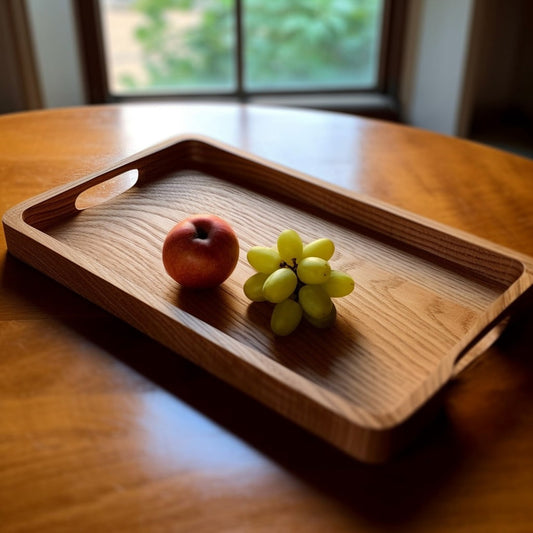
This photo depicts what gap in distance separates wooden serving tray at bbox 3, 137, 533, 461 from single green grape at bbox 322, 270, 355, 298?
0.04m

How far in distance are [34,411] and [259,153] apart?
0.72 metres

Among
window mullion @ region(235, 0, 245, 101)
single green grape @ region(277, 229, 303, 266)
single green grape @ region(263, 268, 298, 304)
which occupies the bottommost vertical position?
window mullion @ region(235, 0, 245, 101)

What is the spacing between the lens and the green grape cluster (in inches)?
31.1

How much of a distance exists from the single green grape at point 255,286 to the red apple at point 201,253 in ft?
0.14

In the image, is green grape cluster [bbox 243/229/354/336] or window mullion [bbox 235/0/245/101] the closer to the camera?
green grape cluster [bbox 243/229/354/336]

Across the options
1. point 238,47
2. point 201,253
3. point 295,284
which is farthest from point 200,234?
point 238,47

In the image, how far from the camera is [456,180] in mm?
1243

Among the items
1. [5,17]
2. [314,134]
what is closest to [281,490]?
[314,134]

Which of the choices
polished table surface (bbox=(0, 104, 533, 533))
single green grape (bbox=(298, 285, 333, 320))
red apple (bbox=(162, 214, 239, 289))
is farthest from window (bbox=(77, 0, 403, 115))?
single green grape (bbox=(298, 285, 333, 320))

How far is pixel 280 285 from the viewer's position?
794 millimetres

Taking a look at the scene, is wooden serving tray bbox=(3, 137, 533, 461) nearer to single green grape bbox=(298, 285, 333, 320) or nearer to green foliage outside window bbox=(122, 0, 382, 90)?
single green grape bbox=(298, 285, 333, 320)

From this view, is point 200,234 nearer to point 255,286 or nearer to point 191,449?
point 255,286

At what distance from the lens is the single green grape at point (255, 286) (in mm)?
833

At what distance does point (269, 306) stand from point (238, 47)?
174cm
